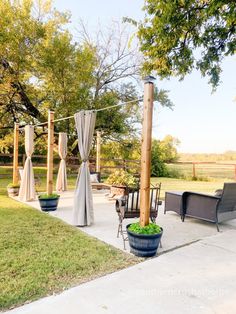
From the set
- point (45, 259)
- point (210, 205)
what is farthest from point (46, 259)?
point (210, 205)

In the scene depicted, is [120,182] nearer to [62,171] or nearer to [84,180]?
[62,171]

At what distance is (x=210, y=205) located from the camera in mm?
4211

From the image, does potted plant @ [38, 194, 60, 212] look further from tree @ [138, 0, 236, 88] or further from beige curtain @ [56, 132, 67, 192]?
tree @ [138, 0, 236, 88]

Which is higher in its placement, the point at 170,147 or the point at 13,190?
the point at 170,147

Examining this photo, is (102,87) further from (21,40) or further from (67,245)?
(67,245)

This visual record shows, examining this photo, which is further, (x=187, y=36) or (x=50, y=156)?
(x=50, y=156)

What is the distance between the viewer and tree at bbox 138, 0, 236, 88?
4.24 m

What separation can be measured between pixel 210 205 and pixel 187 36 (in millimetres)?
3439

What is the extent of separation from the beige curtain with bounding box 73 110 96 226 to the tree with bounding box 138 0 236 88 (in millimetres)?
1994

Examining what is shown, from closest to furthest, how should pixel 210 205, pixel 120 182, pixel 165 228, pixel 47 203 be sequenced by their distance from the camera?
pixel 210 205 → pixel 165 228 → pixel 47 203 → pixel 120 182

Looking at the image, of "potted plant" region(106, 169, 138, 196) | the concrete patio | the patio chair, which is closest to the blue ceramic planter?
the concrete patio

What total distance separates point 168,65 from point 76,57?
750cm

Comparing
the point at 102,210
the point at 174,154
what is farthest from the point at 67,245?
the point at 174,154

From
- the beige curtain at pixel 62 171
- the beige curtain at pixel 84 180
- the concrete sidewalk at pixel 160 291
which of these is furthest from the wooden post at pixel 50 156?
the concrete sidewalk at pixel 160 291
